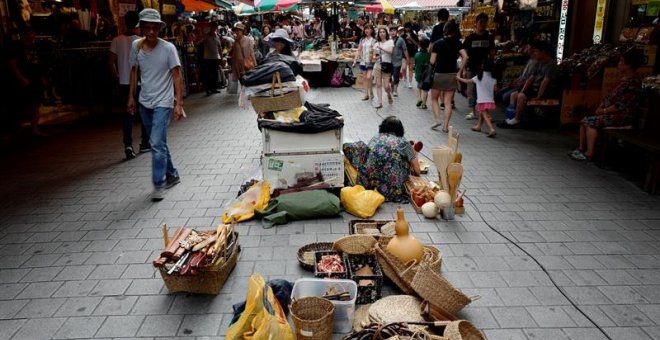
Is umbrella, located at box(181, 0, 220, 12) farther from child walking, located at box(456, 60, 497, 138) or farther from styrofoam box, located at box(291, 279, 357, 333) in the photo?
styrofoam box, located at box(291, 279, 357, 333)

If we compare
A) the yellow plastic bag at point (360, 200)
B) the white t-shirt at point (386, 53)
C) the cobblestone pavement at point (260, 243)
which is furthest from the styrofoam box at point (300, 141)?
the white t-shirt at point (386, 53)

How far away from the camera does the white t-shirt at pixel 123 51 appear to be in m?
7.70

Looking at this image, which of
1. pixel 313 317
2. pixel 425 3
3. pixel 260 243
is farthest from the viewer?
pixel 425 3

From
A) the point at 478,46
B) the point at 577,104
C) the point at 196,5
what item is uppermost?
the point at 196,5

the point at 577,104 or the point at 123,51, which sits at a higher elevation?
the point at 123,51

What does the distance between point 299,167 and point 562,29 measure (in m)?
8.23

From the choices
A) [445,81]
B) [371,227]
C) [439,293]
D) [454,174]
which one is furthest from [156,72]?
[445,81]

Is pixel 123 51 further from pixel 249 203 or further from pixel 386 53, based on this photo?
pixel 386 53

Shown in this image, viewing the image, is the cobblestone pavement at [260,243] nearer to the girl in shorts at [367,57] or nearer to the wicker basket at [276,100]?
the wicker basket at [276,100]

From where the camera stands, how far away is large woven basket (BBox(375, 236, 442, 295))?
358 cm

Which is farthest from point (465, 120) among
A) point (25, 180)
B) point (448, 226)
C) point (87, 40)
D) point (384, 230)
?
point (87, 40)

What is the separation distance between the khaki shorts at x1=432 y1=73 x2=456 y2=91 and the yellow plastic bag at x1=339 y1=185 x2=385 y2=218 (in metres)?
4.44

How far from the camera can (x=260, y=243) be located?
461 cm

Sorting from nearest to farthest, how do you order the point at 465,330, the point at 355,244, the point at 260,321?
the point at 260,321 < the point at 465,330 < the point at 355,244
